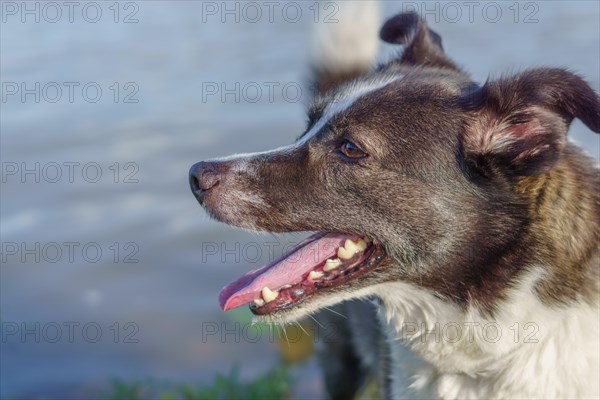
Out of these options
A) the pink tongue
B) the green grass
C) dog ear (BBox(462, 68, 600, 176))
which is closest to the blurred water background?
the green grass

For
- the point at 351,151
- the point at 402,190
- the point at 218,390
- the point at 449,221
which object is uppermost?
the point at 351,151

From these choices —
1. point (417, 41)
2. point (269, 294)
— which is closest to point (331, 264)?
point (269, 294)

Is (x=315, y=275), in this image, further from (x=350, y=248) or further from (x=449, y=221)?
(x=449, y=221)

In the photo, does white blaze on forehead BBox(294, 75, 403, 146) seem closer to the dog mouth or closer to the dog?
the dog

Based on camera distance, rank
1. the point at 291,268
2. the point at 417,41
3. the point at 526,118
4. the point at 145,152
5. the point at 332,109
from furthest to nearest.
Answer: the point at 145,152 < the point at 417,41 < the point at 332,109 < the point at 291,268 < the point at 526,118

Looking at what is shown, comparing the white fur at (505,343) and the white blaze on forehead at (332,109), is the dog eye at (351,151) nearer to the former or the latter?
the white blaze on forehead at (332,109)

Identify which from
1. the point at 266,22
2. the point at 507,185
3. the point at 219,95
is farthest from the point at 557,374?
the point at 266,22

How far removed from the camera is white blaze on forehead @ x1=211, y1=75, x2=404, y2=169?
346 cm

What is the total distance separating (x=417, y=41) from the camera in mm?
4016

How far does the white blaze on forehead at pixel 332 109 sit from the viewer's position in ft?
11.3

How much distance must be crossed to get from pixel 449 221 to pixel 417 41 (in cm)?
103

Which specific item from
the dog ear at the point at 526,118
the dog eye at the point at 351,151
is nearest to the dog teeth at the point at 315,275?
the dog eye at the point at 351,151

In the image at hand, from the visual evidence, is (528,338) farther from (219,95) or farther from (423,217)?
(219,95)

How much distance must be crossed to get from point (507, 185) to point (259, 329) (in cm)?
252
